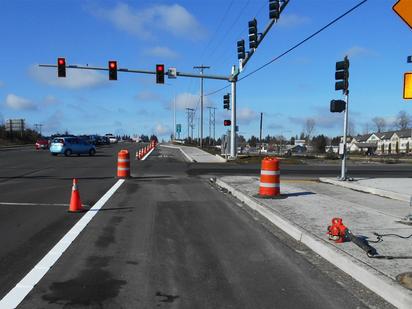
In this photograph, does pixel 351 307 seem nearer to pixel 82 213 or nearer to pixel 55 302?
pixel 55 302

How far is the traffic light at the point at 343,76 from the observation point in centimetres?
1992

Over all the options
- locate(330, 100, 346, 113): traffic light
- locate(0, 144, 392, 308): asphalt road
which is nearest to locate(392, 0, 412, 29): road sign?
locate(0, 144, 392, 308): asphalt road

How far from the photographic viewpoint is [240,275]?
6582mm

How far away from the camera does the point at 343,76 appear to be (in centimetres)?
1998

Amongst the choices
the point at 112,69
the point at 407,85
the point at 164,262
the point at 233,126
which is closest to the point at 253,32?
the point at 233,126

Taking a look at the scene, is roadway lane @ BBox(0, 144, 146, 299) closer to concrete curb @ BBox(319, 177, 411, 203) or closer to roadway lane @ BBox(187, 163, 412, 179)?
roadway lane @ BBox(187, 163, 412, 179)

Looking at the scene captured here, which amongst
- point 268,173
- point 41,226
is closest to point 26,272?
point 41,226

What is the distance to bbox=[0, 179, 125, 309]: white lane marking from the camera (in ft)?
17.9

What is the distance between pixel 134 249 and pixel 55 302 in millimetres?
2614

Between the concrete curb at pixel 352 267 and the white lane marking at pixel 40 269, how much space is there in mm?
3814

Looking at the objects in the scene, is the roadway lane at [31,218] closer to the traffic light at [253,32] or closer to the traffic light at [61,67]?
the traffic light at [253,32]

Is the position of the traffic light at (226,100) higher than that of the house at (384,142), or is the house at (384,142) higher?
the traffic light at (226,100)

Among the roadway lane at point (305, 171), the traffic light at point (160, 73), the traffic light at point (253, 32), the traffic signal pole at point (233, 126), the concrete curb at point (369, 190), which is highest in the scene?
the traffic light at point (253, 32)

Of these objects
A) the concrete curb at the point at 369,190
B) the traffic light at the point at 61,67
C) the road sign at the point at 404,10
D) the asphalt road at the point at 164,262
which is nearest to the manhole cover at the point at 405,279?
the asphalt road at the point at 164,262
